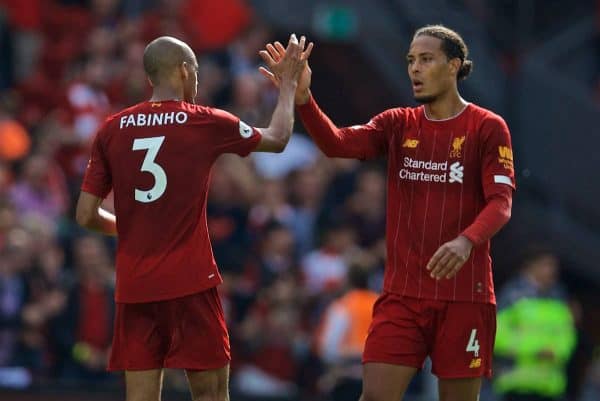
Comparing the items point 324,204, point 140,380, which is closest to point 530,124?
point 324,204

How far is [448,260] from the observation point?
8180mm

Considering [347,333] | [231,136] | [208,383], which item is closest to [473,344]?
[208,383]

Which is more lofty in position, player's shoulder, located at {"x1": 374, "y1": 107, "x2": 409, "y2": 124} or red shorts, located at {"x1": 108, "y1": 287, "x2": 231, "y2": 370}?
player's shoulder, located at {"x1": 374, "y1": 107, "x2": 409, "y2": 124}

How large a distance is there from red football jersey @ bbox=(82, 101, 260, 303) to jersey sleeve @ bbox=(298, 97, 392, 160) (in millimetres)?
585

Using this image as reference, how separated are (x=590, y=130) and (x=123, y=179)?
9.14 metres

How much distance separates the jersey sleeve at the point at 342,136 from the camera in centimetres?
890

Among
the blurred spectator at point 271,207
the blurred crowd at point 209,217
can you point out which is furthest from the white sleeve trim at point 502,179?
the blurred spectator at point 271,207

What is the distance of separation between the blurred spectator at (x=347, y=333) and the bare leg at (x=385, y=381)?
425 centimetres

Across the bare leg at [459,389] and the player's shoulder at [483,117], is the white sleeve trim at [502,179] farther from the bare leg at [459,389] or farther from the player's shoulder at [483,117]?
the bare leg at [459,389]

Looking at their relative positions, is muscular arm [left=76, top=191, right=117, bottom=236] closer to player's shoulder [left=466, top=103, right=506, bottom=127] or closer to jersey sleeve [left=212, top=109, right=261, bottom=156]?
jersey sleeve [left=212, top=109, right=261, bottom=156]

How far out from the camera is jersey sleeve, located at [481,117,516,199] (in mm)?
8594

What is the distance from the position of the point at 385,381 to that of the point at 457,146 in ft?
4.39

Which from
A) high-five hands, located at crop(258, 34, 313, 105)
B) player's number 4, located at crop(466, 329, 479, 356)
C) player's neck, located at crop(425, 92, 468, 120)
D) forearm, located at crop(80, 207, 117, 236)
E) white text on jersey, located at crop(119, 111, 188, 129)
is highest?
high-five hands, located at crop(258, 34, 313, 105)

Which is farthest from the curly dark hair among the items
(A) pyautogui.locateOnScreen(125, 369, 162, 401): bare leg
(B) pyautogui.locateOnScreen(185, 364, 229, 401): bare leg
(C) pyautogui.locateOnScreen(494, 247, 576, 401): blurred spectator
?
(C) pyautogui.locateOnScreen(494, 247, 576, 401): blurred spectator
